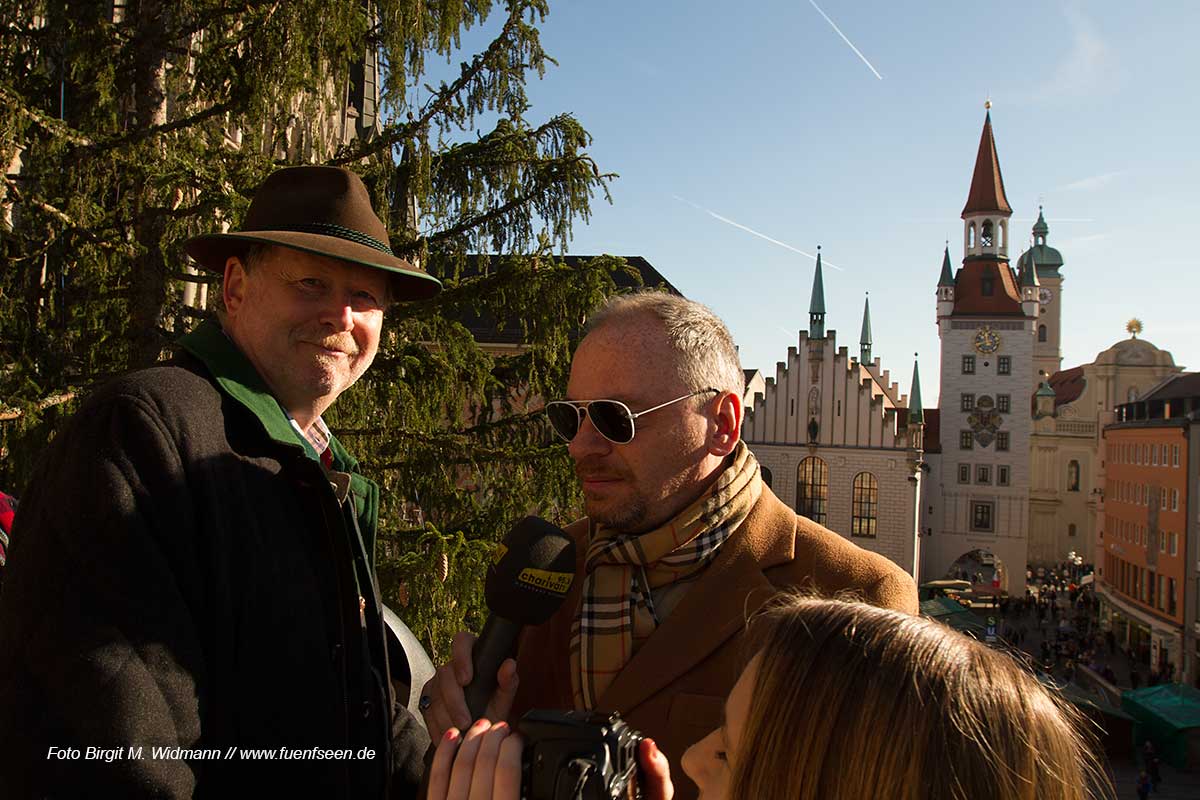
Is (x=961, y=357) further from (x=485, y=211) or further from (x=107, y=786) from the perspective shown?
(x=107, y=786)

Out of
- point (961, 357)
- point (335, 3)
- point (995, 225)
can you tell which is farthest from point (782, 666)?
point (995, 225)

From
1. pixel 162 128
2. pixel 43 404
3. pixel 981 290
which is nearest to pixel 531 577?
pixel 43 404

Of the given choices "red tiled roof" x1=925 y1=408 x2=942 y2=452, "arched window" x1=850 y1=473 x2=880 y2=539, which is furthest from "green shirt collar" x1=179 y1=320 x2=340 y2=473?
"red tiled roof" x1=925 y1=408 x2=942 y2=452

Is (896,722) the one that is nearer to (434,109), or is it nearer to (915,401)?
(434,109)

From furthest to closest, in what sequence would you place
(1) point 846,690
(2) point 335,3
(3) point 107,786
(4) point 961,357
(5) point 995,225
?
(5) point 995,225 → (4) point 961,357 → (2) point 335,3 → (3) point 107,786 → (1) point 846,690

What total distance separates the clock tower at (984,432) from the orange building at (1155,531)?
7.50 meters

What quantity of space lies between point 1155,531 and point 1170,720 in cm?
1806

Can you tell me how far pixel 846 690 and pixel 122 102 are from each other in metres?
6.86

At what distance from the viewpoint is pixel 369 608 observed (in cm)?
208

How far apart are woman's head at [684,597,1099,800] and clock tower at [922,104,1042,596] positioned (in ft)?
183

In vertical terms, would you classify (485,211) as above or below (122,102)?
below

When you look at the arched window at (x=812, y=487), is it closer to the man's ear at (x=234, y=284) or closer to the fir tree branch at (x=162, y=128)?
the fir tree branch at (x=162, y=128)

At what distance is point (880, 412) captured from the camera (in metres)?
47.3

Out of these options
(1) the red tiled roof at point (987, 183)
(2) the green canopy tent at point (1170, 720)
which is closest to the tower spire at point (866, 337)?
(1) the red tiled roof at point (987, 183)
